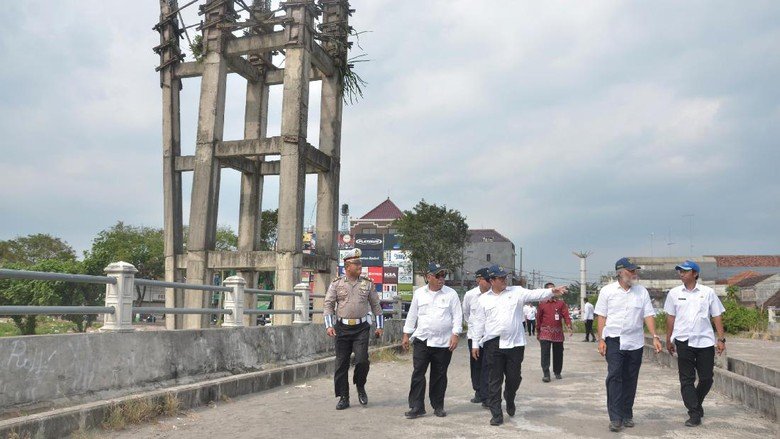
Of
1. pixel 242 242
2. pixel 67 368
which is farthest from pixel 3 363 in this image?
pixel 242 242

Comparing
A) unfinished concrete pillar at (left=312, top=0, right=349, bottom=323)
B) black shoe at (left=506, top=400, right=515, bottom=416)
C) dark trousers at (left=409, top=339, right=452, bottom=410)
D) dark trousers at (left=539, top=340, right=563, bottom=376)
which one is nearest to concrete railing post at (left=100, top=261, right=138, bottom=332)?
dark trousers at (left=409, top=339, right=452, bottom=410)

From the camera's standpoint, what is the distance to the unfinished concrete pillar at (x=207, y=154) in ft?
66.8

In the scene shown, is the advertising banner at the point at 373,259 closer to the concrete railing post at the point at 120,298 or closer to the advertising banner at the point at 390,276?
the advertising banner at the point at 390,276

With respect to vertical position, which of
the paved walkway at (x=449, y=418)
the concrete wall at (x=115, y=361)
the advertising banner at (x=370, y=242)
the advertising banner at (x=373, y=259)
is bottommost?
the paved walkway at (x=449, y=418)

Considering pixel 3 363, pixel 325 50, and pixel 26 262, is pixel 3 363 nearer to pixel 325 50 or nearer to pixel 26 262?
pixel 325 50

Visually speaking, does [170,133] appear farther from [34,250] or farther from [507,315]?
[34,250]

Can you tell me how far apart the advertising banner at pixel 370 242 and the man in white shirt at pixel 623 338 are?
52.8 m

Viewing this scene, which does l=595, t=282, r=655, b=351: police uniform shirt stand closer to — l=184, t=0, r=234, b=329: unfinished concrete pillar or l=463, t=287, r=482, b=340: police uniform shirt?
l=463, t=287, r=482, b=340: police uniform shirt

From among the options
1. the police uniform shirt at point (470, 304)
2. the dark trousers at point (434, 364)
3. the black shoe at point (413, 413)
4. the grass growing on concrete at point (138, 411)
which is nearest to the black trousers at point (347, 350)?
the dark trousers at point (434, 364)

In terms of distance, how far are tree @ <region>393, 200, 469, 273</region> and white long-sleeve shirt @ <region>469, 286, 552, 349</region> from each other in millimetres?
44347

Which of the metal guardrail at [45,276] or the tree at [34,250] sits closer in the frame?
the metal guardrail at [45,276]

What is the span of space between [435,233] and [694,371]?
1773 inches

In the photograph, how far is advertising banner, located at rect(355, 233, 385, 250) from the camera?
60.2 metres

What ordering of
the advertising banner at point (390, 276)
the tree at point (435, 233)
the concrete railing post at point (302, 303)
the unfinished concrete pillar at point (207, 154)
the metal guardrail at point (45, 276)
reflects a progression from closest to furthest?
the metal guardrail at point (45, 276) < the concrete railing post at point (302, 303) < the unfinished concrete pillar at point (207, 154) < the tree at point (435, 233) < the advertising banner at point (390, 276)
